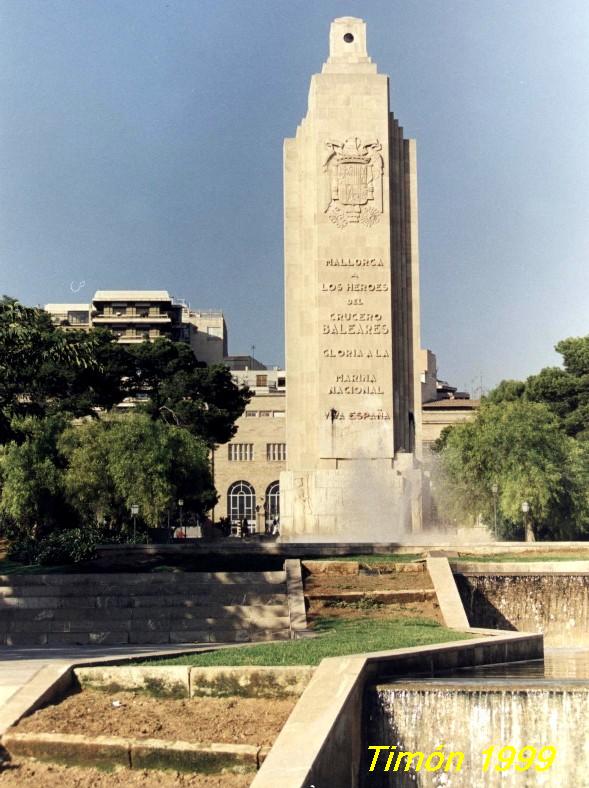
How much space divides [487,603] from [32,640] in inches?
410

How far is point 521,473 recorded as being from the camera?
52281mm

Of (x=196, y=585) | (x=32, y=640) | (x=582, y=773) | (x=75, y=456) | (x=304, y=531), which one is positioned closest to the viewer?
(x=582, y=773)

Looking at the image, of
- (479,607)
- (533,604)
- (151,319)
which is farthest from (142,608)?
(151,319)

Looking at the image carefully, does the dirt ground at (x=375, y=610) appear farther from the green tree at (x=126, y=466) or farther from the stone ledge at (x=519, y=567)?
the green tree at (x=126, y=466)

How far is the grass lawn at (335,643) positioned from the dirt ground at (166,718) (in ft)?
3.52

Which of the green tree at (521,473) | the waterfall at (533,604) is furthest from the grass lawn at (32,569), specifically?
the green tree at (521,473)

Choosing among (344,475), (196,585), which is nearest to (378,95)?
(344,475)

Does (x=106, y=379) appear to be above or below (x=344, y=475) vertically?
above

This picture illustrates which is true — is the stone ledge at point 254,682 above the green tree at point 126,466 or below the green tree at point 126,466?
below

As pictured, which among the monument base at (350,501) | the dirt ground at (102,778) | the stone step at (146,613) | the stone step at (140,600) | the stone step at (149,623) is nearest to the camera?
the dirt ground at (102,778)

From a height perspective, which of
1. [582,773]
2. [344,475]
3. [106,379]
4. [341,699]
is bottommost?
[582,773]

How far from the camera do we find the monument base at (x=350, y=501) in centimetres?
4134

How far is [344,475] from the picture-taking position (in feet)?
137

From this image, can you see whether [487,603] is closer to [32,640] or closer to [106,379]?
[32,640]
